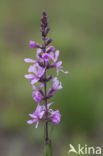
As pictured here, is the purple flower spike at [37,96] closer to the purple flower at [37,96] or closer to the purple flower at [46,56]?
the purple flower at [37,96]

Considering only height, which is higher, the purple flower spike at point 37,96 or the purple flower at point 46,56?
the purple flower at point 46,56

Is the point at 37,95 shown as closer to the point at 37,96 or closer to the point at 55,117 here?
the point at 37,96

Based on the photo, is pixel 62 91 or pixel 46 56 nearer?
pixel 46 56

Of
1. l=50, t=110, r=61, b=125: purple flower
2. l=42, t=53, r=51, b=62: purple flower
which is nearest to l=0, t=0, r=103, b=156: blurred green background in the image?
l=50, t=110, r=61, b=125: purple flower

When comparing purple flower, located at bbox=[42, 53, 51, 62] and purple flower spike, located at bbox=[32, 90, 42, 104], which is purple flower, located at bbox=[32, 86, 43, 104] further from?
purple flower, located at bbox=[42, 53, 51, 62]

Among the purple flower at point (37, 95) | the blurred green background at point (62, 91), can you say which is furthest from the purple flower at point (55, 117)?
the blurred green background at point (62, 91)

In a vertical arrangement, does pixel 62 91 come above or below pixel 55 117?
above

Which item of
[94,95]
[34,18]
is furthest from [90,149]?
[34,18]

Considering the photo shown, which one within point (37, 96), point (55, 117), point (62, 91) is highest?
point (62, 91)

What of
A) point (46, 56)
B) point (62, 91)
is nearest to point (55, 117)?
point (46, 56)

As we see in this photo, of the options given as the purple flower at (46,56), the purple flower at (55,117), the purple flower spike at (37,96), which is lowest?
the purple flower at (55,117)
